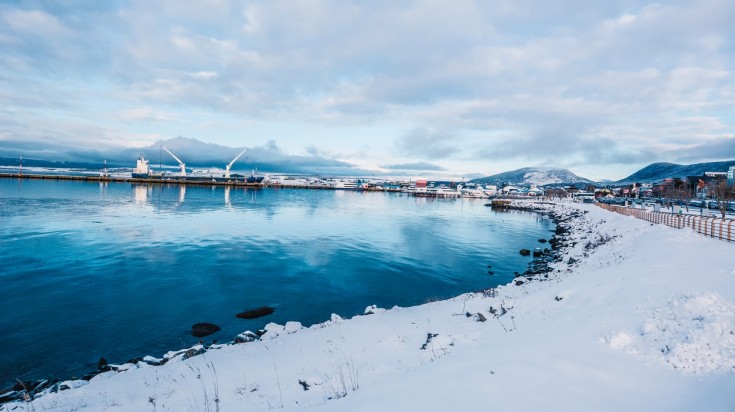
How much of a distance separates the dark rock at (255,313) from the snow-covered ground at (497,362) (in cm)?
315

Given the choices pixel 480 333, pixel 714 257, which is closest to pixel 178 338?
pixel 480 333

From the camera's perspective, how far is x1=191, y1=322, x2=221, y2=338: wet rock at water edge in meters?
13.8

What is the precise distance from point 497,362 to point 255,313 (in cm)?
1173

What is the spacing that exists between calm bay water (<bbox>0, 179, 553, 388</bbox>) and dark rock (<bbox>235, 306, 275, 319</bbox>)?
0.42 meters

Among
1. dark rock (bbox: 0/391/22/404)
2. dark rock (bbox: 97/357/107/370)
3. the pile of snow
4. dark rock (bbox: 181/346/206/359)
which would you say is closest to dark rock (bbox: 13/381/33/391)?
dark rock (bbox: 0/391/22/404)

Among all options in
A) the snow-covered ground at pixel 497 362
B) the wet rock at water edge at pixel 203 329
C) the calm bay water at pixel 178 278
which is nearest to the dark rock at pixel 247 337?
the snow-covered ground at pixel 497 362

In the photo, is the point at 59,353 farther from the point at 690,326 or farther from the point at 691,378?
the point at 690,326

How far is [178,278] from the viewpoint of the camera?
20.9m

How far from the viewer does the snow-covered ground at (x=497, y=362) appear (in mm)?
6016

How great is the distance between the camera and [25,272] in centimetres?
2053

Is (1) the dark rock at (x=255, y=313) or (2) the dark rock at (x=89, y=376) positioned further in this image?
(1) the dark rock at (x=255, y=313)

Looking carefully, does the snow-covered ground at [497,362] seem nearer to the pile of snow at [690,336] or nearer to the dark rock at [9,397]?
the pile of snow at [690,336]

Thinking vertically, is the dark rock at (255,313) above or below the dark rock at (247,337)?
below

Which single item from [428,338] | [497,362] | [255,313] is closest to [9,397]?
[255,313]
